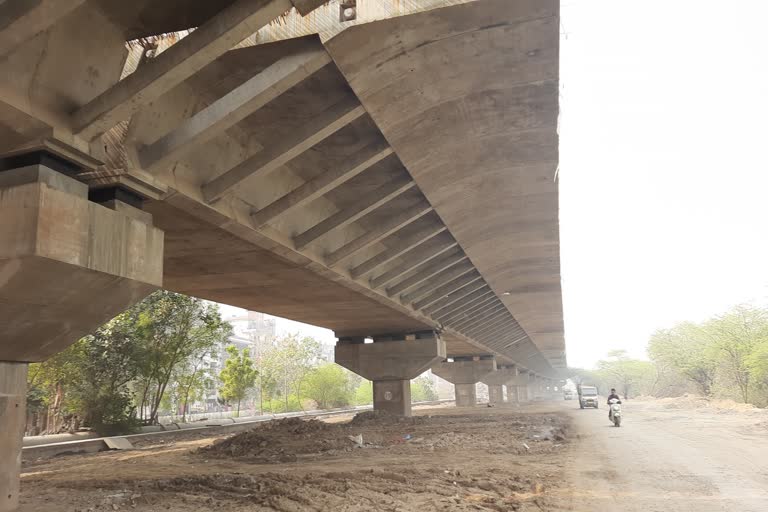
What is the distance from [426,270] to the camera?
1856 centimetres

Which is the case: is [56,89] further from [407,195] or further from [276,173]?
[407,195]

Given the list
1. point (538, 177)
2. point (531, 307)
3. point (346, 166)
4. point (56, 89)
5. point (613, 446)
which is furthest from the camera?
point (531, 307)

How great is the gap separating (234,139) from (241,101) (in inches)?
92.8

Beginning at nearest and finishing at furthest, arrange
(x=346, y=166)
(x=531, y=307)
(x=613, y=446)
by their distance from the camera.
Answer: (x=346, y=166)
(x=613, y=446)
(x=531, y=307)

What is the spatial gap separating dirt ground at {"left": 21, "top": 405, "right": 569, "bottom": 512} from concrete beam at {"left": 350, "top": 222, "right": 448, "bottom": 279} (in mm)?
4745

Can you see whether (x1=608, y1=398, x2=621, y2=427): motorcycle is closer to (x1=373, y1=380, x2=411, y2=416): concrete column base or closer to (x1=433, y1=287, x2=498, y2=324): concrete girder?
(x1=433, y1=287, x2=498, y2=324): concrete girder

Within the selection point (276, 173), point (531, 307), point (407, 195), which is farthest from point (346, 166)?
point (531, 307)

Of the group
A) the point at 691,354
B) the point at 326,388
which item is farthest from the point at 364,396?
the point at 691,354

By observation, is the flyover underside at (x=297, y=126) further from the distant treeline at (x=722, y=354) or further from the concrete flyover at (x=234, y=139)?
the distant treeline at (x=722, y=354)

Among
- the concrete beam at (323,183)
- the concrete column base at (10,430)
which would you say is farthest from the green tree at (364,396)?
the concrete column base at (10,430)

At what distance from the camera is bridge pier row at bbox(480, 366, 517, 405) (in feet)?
206

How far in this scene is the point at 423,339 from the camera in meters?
26.1

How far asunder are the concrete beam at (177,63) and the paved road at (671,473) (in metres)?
7.31

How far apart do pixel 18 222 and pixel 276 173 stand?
5.55 meters
